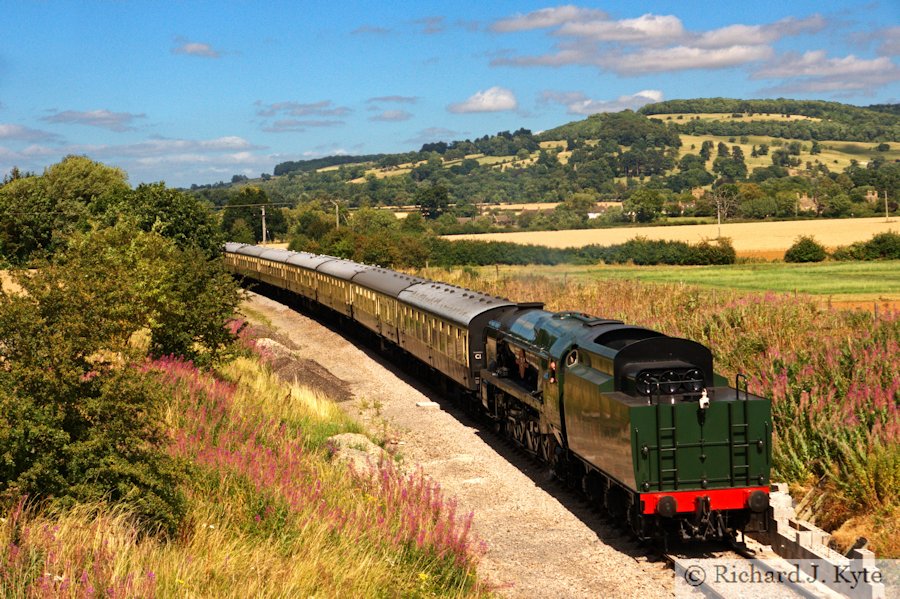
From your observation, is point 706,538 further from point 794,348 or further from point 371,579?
point 794,348

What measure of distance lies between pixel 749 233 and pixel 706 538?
3301 inches

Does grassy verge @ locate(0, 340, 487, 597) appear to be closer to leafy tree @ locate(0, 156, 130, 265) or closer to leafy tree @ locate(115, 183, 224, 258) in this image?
leafy tree @ locate(115, 183, 224, 258)

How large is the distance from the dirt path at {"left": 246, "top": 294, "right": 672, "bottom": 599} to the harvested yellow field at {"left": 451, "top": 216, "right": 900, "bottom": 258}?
5756cm

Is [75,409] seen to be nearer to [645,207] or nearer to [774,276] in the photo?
[774,276]

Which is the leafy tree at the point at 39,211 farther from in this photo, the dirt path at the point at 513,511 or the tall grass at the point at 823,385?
the tall grass at the point at 823,385

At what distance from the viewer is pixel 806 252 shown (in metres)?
72.7

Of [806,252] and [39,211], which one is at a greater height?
[39,211]

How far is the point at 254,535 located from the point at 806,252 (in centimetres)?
Result: 6871

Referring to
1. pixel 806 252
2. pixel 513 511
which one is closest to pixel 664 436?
pixel 513 511

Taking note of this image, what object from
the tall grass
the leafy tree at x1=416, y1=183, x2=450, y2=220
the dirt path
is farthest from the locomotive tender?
the leafy tree at x1=416, y1=183, x2=450, y2=220

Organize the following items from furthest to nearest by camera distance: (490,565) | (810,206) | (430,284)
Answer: (810,206)
(430,284)
(490,565)

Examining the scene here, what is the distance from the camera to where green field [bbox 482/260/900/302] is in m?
50.0

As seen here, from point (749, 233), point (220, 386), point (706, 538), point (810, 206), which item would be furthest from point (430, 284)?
point (810, 206)

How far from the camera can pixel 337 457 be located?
56.0 ft
